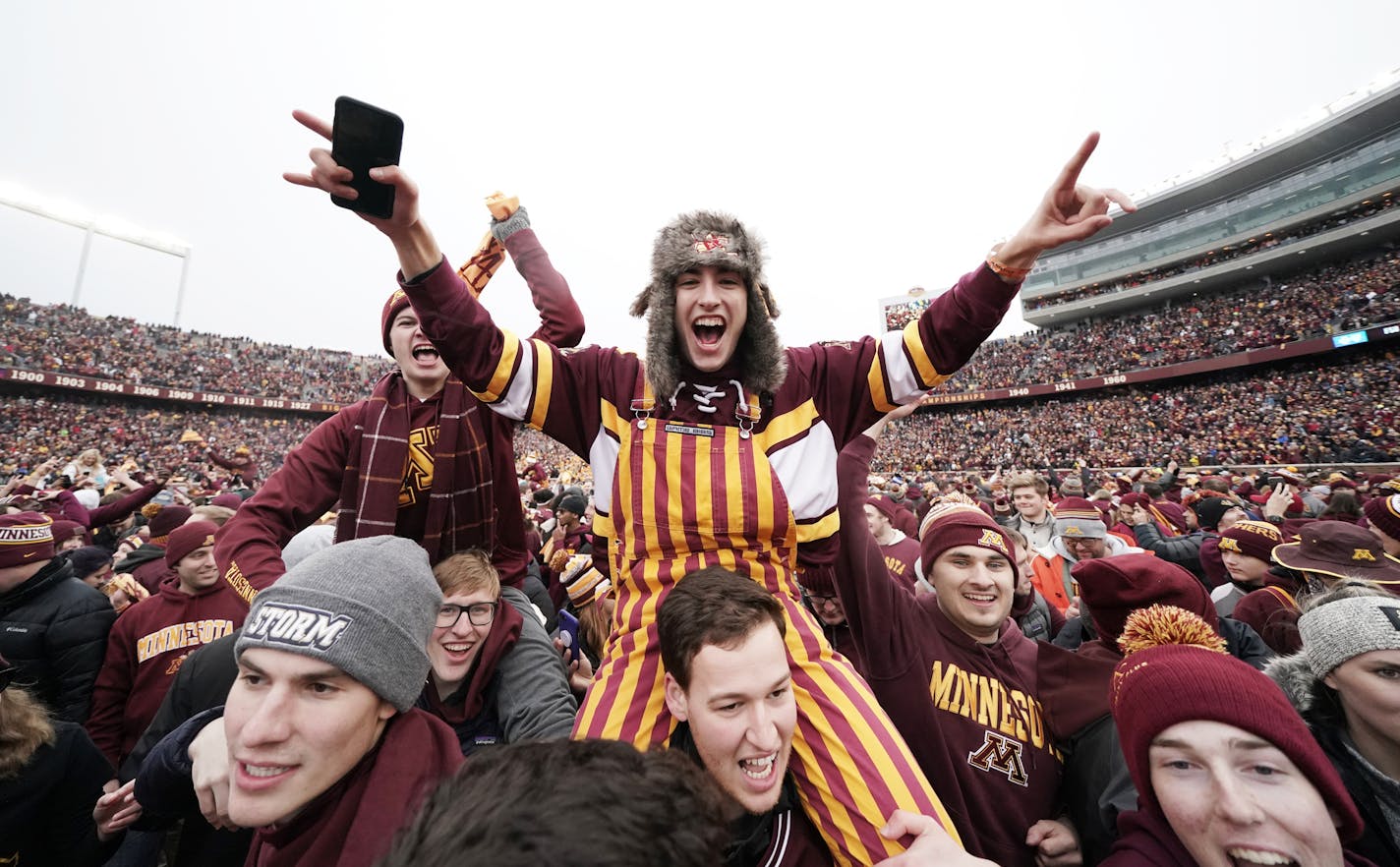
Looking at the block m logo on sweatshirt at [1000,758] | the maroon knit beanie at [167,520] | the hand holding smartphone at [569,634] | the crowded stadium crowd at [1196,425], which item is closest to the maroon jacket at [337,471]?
the hand holding smartphone at [569,634]

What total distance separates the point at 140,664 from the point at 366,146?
368 centimetres

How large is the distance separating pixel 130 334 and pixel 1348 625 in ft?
179

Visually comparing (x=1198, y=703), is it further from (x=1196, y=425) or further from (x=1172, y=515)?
(x=1196, y=425)

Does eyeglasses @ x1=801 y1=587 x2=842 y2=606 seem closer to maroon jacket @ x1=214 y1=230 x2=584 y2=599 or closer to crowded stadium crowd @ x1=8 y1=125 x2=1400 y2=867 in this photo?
crowded stadium crowd @ x1=8 y1=125 x2=1400 y2=867

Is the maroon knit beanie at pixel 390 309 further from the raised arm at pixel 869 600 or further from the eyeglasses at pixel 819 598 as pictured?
the eyeglasses at pixel 819 598

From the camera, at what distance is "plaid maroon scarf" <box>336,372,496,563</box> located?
2.57 meters

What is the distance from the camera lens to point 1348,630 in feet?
6.47

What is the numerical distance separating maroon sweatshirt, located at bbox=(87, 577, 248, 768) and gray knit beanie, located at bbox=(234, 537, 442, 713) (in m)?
2.66

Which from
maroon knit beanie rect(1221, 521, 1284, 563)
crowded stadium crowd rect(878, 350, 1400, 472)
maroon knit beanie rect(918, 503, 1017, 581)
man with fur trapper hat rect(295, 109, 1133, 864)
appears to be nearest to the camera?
man with fur trapper hat rect(295, 109, 1133, 864)

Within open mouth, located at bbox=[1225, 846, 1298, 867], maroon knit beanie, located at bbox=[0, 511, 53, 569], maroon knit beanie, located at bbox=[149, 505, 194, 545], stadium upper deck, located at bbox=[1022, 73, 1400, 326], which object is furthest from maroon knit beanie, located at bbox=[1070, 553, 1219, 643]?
stadium upper deck, located at bbox=[1022, 73, 1400, 326]

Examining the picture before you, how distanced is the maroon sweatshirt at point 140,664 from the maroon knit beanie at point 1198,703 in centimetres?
466

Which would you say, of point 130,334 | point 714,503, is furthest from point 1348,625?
point 130,334

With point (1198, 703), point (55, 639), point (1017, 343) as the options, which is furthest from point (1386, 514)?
point (1017, 343)

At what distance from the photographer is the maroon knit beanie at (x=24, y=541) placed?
329cm
